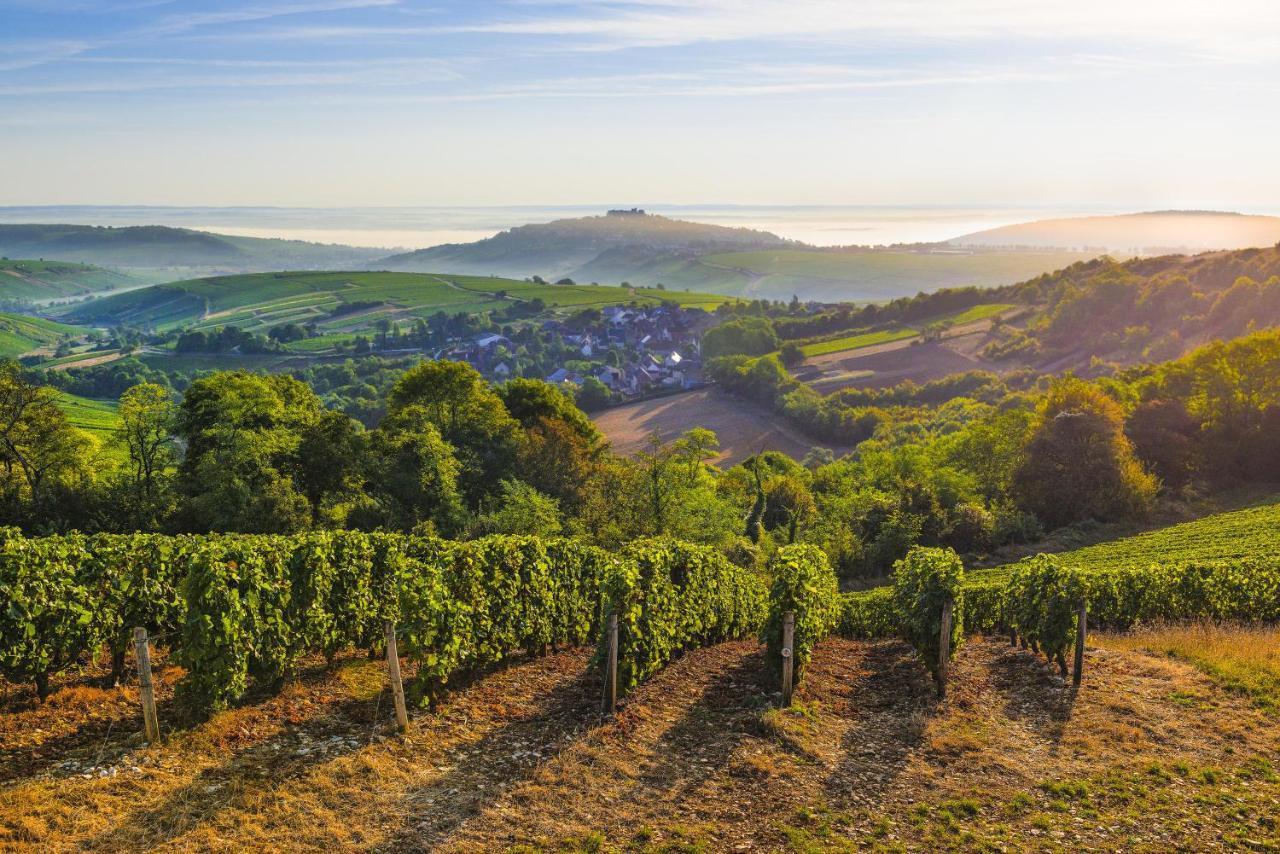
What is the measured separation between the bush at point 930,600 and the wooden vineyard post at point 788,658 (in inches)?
151

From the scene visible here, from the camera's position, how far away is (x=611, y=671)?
15930mm

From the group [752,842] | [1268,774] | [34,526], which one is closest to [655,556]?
[752,842]

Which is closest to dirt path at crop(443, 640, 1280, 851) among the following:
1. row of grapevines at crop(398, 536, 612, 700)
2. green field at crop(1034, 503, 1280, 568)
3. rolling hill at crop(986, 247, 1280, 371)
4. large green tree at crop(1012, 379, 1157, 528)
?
row of grapevines at crop(398, 536, 612, 700)

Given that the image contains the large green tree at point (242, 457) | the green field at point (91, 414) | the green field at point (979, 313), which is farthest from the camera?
the green field at point (979, 313)

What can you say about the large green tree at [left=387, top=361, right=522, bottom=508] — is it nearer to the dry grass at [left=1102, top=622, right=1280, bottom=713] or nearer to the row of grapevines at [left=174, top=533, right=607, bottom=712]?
the row of grapevines at [left=174, top=533, right=607, bottom=712]

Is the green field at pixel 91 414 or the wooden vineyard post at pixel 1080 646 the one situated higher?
the wooden vineyard post at pixel 1080 646

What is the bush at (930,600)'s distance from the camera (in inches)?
749

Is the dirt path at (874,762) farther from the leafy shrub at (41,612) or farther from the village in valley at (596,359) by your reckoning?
the village in valley at (596,359)

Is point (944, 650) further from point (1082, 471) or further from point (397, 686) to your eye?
point (1082, 471)

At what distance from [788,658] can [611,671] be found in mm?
3693

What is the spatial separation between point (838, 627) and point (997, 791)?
1591 centimetres

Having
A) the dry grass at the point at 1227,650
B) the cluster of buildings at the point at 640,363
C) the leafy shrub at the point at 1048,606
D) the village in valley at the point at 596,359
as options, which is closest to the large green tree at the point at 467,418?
the leafy shrub at the point at 1048,606

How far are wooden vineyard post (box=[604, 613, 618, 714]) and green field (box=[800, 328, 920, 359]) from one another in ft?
452

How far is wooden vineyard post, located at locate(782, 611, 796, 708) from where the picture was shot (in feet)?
54.7
